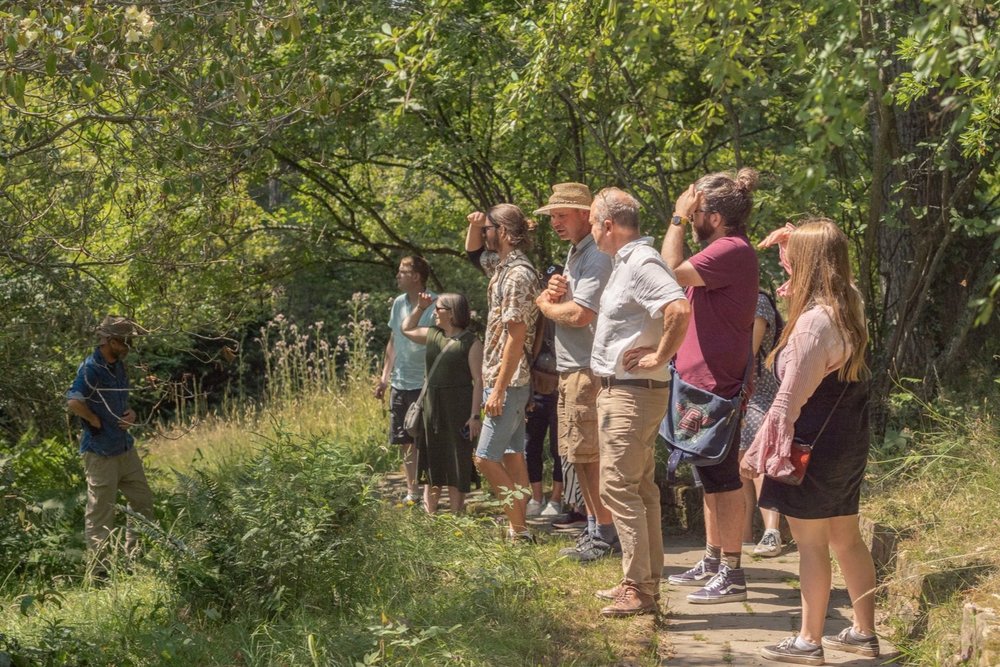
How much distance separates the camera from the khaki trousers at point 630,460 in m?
5.46

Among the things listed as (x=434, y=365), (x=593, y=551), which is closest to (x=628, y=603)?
(x=593, y=551)

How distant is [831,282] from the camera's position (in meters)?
4.80

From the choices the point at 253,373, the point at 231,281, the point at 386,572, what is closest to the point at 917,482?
the point at 386,572

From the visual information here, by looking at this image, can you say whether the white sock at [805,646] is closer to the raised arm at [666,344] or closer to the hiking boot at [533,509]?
the raised arm at [666,344]

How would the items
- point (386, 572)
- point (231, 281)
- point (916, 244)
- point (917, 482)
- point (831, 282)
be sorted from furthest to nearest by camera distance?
point (231, 281), point (916, 244), point (917, 482), point (386, 572), point (831, 282)

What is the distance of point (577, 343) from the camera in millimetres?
6492

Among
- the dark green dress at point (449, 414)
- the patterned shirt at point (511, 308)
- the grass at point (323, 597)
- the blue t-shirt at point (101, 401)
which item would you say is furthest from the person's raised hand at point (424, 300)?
the grass at point (323, 597)

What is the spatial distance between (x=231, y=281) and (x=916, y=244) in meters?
5.82

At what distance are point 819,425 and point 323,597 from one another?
7.80ft

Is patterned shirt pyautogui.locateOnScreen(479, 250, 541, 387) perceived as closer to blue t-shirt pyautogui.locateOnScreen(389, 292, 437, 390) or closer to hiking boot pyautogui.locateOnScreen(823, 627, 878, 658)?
blue t-shirt pyautogui.locateOnScreen(389, 292, 437, 390)

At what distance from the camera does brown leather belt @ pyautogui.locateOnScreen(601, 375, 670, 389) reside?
547cm

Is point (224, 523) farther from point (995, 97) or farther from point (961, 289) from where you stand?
point (961, 289)

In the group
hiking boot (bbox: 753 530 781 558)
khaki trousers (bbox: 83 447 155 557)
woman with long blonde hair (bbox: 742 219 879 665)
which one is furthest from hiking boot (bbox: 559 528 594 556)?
khaki trousers (bbox: 83 447 155 557)

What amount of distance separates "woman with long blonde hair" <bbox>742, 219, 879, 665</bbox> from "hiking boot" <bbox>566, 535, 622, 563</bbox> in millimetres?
1717
